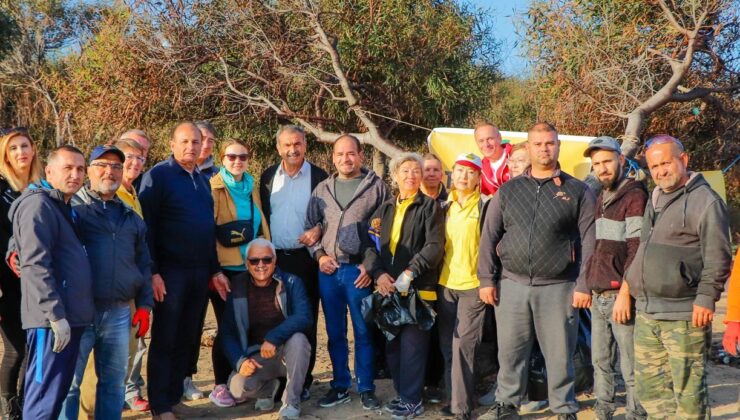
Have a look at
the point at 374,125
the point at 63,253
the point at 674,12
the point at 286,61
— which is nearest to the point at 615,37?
the point at 674,12

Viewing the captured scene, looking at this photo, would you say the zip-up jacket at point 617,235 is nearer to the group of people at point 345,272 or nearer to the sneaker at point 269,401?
the group of people at point 345,272

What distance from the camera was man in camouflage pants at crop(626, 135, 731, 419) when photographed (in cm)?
397

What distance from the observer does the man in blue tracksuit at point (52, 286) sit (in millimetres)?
3770

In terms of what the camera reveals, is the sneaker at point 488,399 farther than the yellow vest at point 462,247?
Yes

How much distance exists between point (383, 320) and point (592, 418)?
5.65ft

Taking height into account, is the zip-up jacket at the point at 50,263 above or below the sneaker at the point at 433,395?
above

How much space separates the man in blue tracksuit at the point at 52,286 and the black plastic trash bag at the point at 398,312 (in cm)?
198

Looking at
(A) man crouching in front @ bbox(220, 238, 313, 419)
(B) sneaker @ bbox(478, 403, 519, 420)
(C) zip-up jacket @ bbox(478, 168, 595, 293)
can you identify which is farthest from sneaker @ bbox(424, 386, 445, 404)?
(C) zip-up jacket @ bbox(478, 168, 595, 293)

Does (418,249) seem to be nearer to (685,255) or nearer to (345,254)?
(345,254)

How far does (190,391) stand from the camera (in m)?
5.64

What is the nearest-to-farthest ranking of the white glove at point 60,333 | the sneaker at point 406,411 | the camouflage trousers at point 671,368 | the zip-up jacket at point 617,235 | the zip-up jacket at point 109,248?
the white glove at point 60,333, the camouflage trousers at point 671,368, the zip-up jacket at point 109,248, the zip-up jacket at point 617,235, the sneaker at point 406,411

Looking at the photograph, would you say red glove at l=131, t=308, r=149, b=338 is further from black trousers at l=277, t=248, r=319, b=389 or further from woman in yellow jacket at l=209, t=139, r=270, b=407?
black trousers at l=277, t=248, r=319, b=389

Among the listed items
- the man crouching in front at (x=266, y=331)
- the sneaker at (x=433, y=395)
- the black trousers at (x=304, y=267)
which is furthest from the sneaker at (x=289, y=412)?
the sneaker at (x=433, y=395)

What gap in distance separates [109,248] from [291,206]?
1.70 m
